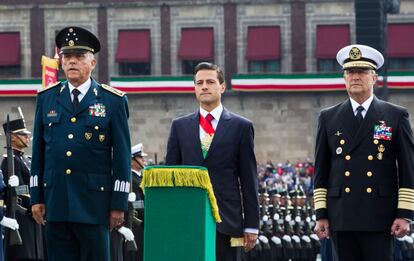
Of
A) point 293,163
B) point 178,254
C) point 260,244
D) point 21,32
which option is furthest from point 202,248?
point 21,32

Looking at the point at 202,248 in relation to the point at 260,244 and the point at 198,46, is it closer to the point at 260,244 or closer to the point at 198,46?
the point at 260,244

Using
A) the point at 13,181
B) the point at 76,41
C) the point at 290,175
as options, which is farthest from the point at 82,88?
the point at 290,175

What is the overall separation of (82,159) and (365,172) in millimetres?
1903

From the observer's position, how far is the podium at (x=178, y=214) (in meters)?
8.97

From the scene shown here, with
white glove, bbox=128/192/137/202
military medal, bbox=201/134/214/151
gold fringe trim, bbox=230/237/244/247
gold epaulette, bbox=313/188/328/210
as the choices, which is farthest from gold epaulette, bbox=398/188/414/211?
white glove, bbox=128/192/137/202

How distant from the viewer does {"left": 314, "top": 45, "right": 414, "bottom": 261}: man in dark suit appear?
935 centimetres

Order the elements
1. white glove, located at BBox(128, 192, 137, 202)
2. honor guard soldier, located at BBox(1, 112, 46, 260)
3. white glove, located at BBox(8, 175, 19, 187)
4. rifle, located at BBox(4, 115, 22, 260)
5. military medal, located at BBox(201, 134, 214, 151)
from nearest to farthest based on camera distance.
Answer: military medal, located at BBox(201, 134, 214, 151), white glove, located at BBox(8, 175, 19, 187), rifle, located at BBox(4, 115, 22, 260), honor guard soldier, located at BBox(1, 112, 46, 260), white glove, located at BBox(128, 192, 137, 202)

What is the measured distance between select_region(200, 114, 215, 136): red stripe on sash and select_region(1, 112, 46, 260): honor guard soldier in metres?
5.10

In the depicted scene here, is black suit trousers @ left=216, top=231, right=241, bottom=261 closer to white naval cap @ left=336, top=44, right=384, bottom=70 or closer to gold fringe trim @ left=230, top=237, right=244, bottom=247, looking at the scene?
gold fringe trim @ left=230, top=237, right=244, bottom=247

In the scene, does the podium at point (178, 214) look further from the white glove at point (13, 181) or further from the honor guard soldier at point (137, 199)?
the honor guard soldier at point (137, 199)

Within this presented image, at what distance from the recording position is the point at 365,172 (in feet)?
31.0

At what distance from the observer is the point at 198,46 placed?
163 ft

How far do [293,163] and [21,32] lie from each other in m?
11.4

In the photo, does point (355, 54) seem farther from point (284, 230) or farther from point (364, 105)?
point (284, 230)
